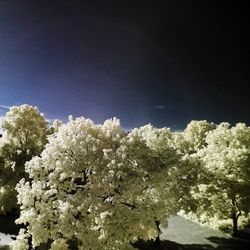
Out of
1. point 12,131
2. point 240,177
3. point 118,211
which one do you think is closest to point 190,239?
point 240,177

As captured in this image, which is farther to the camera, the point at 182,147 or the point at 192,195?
the point at 182,147

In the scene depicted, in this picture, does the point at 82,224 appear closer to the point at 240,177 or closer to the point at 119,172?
the point at 119,172

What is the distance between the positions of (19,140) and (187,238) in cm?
2445

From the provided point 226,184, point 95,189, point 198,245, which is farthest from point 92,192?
point 226,184

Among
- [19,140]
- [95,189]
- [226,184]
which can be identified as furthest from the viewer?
[19,140]

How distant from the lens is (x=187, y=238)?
130 feet

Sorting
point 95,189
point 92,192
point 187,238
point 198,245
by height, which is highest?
point 95,189

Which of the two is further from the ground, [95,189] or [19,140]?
[19,140]

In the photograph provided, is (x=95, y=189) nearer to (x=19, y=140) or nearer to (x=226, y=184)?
(x=226, y=184)

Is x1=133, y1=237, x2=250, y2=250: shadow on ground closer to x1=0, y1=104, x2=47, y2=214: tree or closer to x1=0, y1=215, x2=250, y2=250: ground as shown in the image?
x1=0, y1=215, x2=250, y2=250: ground

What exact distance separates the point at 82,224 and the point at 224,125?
88.5ft

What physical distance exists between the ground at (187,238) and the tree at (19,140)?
156 inches

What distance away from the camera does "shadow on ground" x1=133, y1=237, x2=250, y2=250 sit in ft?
115

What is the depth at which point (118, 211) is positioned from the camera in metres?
22.3
